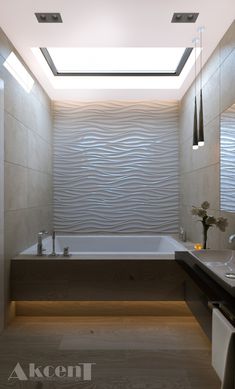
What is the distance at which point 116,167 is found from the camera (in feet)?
15.3

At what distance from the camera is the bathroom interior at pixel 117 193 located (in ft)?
7.59

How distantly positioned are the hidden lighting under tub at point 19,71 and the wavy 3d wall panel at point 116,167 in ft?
3.87

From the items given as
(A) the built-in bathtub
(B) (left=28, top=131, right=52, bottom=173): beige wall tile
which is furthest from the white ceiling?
(A) the built-in bathtub

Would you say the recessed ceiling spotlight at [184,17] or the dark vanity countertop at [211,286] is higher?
the recessed ceiling spotlight at [184,17]

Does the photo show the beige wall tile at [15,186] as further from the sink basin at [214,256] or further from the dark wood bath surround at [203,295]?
the sink basin at [214,256]

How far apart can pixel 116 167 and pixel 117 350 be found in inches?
107

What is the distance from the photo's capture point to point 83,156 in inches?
183

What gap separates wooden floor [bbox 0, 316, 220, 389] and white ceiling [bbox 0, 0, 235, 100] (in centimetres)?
264

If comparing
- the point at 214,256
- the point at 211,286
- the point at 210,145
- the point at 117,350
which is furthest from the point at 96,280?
the point at 210,145

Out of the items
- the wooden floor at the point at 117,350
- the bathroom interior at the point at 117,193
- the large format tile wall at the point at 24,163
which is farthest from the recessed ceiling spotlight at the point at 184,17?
the wooden floor at the point at 117,350

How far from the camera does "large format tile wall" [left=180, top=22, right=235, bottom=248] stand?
2.68 m

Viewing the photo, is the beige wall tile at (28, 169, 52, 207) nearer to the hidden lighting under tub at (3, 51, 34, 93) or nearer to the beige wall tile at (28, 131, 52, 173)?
the beige wall tile at (28, 131, 52, 173)

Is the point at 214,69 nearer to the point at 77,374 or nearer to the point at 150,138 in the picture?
the point at 150,138

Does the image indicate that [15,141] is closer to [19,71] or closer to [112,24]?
[19,71]
